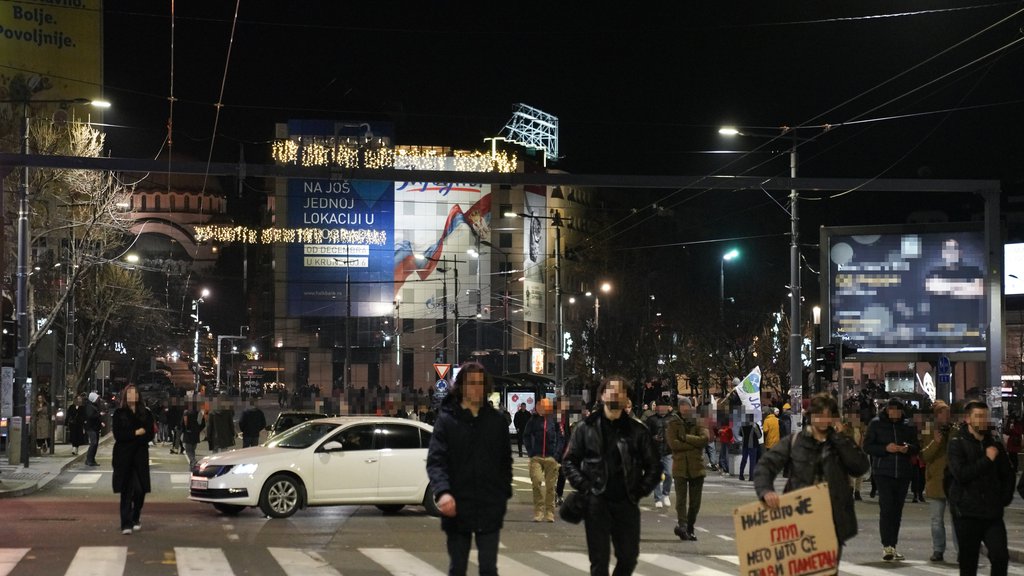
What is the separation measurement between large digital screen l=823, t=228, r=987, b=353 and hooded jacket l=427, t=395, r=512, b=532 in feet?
110

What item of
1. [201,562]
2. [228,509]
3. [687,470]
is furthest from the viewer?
[228,509]

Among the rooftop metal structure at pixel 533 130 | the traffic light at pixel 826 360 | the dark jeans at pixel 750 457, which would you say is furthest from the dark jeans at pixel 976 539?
the rooftop metal structure at pixel 533 130

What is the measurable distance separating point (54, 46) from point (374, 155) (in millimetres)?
47467

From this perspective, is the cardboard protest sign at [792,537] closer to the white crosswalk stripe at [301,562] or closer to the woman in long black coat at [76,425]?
the white crosswalk stripe at [301,562]

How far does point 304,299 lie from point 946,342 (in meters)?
60.3

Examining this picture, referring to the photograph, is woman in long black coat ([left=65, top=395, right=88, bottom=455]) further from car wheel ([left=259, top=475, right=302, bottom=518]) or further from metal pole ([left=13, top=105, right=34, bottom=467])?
car wheel ([left=259, top=475, right=302, bottom=518])

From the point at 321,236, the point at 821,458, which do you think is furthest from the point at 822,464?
the point at 321,236

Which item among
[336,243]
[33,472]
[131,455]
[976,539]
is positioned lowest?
[33,472]

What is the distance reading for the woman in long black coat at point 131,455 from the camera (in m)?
15.0

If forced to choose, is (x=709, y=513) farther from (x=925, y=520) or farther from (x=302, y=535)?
(x=302, y=535)

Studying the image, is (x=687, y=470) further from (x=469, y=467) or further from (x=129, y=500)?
(x=469, y=467)

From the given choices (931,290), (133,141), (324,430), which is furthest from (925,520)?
(133,141)

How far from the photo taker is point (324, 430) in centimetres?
1842

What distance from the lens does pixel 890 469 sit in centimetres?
1341
